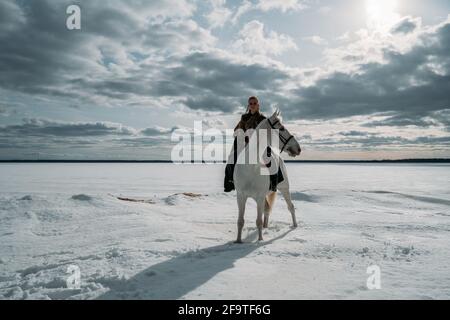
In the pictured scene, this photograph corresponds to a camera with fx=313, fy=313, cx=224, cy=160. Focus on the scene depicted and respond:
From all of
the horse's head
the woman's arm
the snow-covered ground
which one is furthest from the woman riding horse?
the snow-covered ground

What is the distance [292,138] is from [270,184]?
1.12 m

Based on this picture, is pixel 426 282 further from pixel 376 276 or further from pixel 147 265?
pixel 147 265

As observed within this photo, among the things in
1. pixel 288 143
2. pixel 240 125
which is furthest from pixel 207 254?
pixel 288 143

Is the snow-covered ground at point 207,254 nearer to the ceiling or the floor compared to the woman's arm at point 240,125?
nearer to the floor

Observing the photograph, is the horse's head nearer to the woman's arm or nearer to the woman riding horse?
the woman riding horse

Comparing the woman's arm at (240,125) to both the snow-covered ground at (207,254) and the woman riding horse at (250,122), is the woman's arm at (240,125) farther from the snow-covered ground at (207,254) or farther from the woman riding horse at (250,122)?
the snow-covered ground at (207,254)

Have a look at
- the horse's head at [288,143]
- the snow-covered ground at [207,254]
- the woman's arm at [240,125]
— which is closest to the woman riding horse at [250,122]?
the woman's arm at [240,125]

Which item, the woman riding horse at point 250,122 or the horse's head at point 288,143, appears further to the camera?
the horse's head at point 288,143

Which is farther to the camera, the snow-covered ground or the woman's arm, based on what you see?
the woman's arm

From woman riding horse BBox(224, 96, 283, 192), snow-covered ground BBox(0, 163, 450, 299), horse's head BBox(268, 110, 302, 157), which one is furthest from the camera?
horse's head BBox(268, 110, 302, 157)

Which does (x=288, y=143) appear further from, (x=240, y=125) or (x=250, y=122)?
(x=240, y=125)

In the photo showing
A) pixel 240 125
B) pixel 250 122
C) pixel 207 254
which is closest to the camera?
pixel 207 254

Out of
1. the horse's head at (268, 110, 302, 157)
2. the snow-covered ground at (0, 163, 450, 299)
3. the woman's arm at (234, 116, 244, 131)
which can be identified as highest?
the woman's arm at (234, 116, 244, 131)
